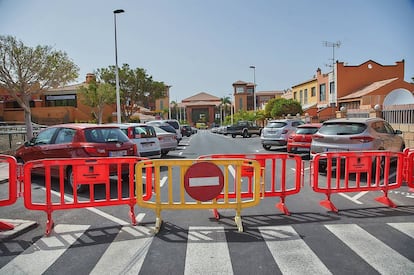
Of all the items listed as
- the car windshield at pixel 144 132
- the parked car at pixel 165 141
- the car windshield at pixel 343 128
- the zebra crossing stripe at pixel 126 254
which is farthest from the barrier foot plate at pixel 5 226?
the parked car at pixel 165 141

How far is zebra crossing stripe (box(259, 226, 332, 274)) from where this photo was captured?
372 cm

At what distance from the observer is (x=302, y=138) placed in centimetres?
1327

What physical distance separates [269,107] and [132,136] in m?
34.7

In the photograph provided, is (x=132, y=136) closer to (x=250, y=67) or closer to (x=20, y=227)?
(x=20, y=227)

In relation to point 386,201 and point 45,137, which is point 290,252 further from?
point 45,137

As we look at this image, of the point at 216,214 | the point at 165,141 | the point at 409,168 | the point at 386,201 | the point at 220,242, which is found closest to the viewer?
the point at 220,242

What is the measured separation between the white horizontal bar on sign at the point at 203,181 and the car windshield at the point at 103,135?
12.1 feet

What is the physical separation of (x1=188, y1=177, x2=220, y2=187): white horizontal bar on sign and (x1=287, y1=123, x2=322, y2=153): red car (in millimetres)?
8641

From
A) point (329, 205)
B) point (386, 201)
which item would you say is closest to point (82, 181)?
point (329, 205)

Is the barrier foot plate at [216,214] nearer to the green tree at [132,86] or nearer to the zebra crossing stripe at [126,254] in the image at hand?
the zebra crossing stripe at [126,254]

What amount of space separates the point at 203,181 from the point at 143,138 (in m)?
6.88

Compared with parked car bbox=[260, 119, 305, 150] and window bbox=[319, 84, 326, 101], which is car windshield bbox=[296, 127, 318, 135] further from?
window bbox=[319, 84, 326, 101]

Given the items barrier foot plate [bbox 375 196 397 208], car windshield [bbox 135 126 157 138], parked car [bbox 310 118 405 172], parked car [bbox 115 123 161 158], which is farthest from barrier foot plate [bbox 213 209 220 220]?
car windshield [bbox 135 126 157 138]

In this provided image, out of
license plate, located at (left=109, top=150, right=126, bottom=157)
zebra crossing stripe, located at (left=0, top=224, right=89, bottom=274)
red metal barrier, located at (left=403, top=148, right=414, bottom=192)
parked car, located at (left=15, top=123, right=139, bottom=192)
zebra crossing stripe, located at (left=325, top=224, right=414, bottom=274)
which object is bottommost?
zebra crossing stripe, located at (left=0, top=224, right=89, bottom=274)
